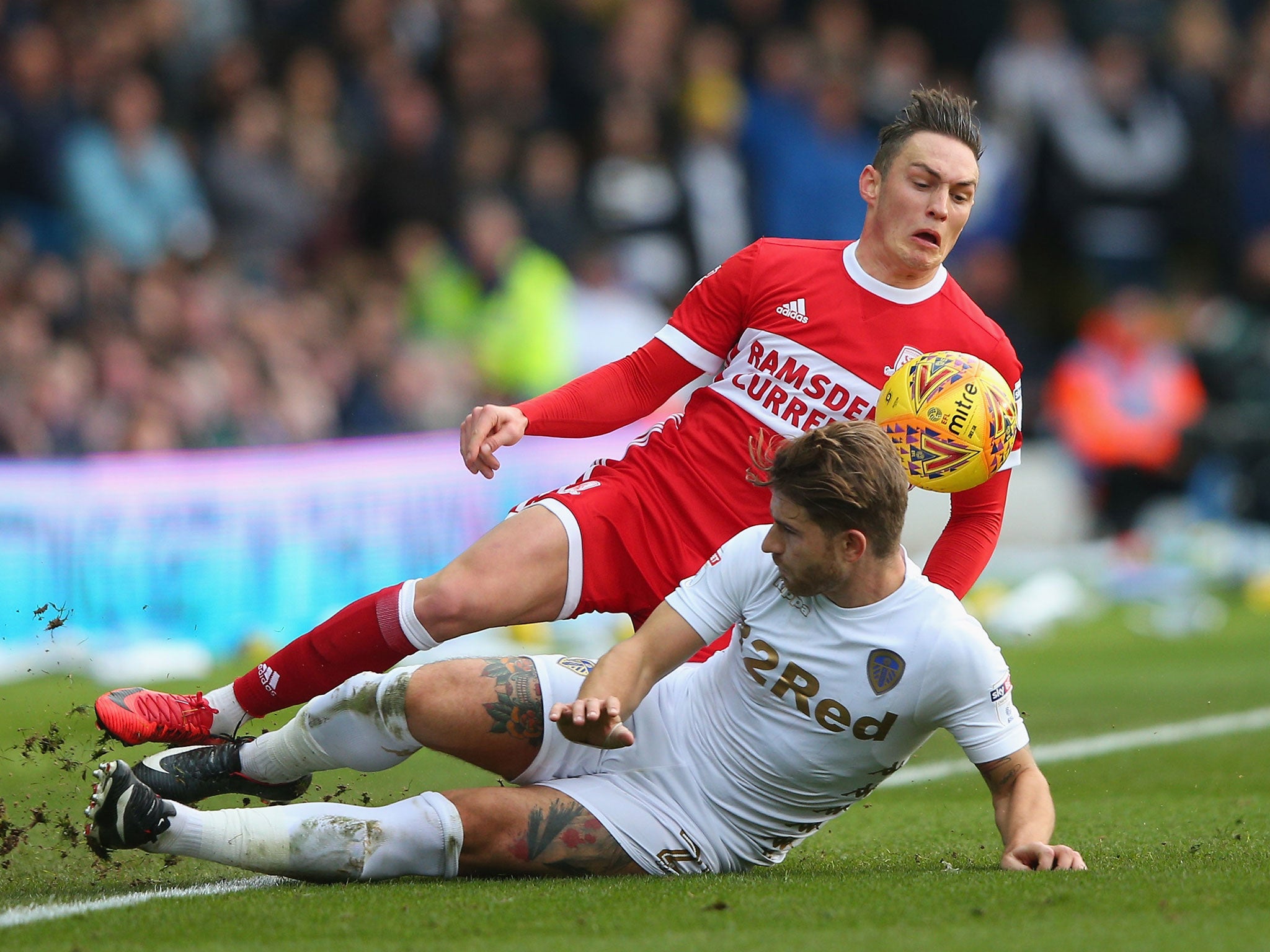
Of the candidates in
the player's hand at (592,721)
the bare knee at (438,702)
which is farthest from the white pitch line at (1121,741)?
the player's hand at (592,721)

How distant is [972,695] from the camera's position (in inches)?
171

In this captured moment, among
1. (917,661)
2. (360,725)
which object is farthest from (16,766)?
(917,661)

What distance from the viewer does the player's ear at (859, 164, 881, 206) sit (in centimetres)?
534

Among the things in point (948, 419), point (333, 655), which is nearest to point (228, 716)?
point (333, 655)

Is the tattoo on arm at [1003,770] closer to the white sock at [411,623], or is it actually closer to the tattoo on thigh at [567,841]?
the tattoo on thigh at [567,841]

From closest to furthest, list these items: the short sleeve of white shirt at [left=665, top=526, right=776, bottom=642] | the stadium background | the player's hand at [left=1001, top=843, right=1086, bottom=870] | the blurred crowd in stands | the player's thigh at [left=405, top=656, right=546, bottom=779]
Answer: the player's hand at [left=1001, top=843, right=1086, bottom=870]
the short sleeve of white shirt at [left=665, top=526, right=776, bottom=642]
the player's thigh at [left=405, top=656, right=546, bottom=779]
the stadium background
the blurred crowd in stands

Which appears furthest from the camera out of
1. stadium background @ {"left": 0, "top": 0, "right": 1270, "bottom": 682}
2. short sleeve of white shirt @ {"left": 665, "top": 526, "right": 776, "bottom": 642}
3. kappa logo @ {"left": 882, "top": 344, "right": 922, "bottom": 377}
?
stadium background @ {"left": 0, "top": 0, "right": 1270, "bottom": 682}

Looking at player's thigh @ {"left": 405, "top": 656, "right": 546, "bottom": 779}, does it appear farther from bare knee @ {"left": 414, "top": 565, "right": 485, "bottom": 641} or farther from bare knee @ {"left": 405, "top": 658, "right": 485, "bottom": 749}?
bare knee @ {"left": 414, "top": 565, "right": 485, "bottom": 641}

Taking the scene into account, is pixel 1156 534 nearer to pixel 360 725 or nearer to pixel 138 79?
pixel 138 79

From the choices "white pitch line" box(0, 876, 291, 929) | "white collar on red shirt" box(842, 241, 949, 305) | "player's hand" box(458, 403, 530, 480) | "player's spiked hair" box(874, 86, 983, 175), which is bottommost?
"white pitch line" box(0, 876, 291, 929)

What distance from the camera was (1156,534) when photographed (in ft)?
48.4

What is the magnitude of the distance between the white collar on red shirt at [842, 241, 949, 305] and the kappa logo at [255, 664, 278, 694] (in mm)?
2143

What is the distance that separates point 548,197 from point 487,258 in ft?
3.19

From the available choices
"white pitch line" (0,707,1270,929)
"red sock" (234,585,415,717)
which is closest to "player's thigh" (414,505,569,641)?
"red sock" (234,585,415,717)
